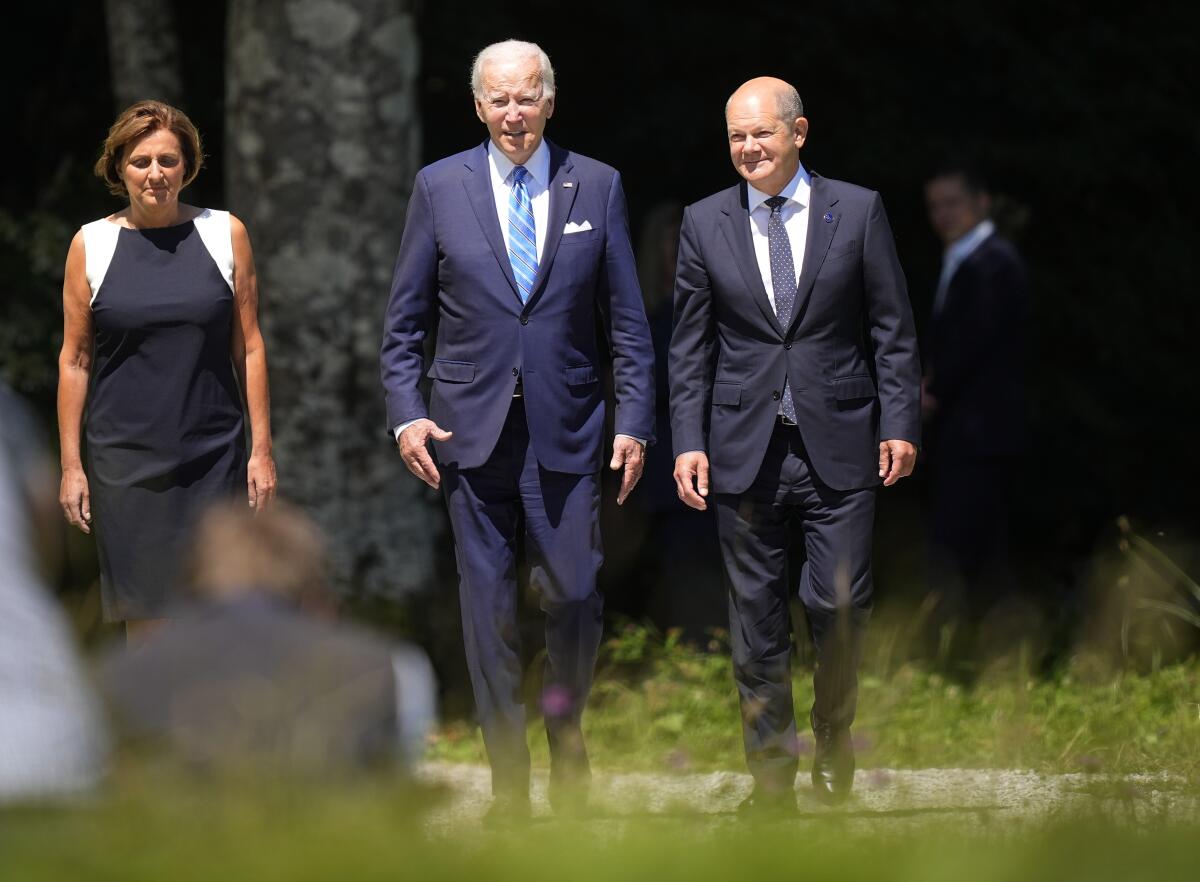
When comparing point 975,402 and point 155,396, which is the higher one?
point 155,396

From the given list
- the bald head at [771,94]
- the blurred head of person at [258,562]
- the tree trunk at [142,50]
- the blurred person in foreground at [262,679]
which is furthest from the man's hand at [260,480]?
the tree trunk at [142,50]

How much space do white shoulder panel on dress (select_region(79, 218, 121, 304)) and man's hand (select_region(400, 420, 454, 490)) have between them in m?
1.11

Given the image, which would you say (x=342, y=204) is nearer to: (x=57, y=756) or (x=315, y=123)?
(x=315, y=123)

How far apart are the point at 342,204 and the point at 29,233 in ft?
7.97

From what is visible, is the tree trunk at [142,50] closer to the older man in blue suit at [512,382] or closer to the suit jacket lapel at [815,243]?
the older man in blue suit at [512,382]

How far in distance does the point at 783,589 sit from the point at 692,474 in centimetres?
46

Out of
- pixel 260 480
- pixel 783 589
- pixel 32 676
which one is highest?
pixel 260 480

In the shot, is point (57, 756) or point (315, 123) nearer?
point (57, 756)

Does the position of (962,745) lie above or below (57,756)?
below

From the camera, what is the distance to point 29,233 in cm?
984

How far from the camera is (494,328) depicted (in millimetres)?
5875

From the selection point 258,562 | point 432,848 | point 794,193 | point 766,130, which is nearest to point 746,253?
point 794,193

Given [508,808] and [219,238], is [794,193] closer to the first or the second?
[219,238]

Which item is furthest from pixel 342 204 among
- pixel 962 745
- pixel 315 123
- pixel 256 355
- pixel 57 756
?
pixel 57 756
